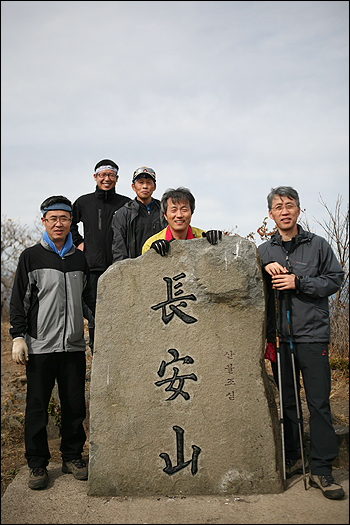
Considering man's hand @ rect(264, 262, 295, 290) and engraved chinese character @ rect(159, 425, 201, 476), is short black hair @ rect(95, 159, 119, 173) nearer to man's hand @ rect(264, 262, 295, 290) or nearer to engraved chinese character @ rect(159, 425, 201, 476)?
man's hand @ rect(264, 262, 295, 290)

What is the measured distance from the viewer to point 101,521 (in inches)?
99.6

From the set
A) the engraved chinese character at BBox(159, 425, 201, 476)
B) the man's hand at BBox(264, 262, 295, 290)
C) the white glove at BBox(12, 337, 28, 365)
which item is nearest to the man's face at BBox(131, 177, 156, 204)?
the man's hand at BBox(264, 262, 295, 290)

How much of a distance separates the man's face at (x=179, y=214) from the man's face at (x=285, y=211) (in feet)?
2.14

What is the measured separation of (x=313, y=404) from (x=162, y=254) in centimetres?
148

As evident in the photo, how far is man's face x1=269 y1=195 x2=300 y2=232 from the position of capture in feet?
9.73

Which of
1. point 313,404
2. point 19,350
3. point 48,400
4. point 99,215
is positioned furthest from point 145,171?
point 313,404

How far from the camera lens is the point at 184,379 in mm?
2873

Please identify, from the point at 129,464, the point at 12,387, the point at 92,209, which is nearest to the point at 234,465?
the point at 129,464

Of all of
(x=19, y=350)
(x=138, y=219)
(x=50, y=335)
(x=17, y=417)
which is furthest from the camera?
(x=17, y=417)

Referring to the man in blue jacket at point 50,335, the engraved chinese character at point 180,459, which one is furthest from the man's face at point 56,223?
the engraved chinese character at point 180,459

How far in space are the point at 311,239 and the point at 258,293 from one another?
56 cm

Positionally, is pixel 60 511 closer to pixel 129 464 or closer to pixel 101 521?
pixel 101 521

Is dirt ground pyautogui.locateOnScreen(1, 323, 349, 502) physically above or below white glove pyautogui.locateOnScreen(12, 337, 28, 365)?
below

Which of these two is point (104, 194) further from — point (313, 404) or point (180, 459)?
point (313, 404)
